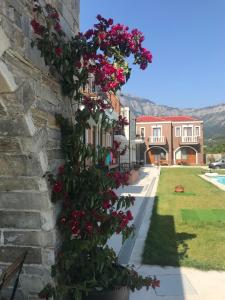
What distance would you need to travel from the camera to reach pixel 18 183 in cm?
445

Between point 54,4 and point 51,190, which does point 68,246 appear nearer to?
point 51,190

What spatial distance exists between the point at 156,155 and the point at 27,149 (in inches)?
2356

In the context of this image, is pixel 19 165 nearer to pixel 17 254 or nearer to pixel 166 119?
pixel 17 254

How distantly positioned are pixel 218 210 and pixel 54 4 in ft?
39.5

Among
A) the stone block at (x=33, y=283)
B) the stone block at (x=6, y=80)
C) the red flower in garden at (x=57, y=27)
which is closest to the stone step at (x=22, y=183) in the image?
the stone block at (x=33, y=283)

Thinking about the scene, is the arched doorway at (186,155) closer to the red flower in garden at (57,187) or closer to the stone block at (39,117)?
the red flower in garden at (57,187)

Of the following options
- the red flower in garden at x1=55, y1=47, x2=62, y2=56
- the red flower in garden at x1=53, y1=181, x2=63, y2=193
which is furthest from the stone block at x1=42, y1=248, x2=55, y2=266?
the red flower in garden at x1=55, y1=47, x2=62, y2=56

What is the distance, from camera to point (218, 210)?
14.9m

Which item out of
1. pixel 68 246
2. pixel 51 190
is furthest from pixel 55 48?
pixel 68 246

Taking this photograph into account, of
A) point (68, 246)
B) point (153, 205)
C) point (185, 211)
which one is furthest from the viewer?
point (153, 205)

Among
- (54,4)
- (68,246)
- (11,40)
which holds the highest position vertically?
(54,4)

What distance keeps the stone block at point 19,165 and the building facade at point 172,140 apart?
57.2m

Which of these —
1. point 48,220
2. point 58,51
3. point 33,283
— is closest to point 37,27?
point 58,51

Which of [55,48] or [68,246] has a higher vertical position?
[55,48]
